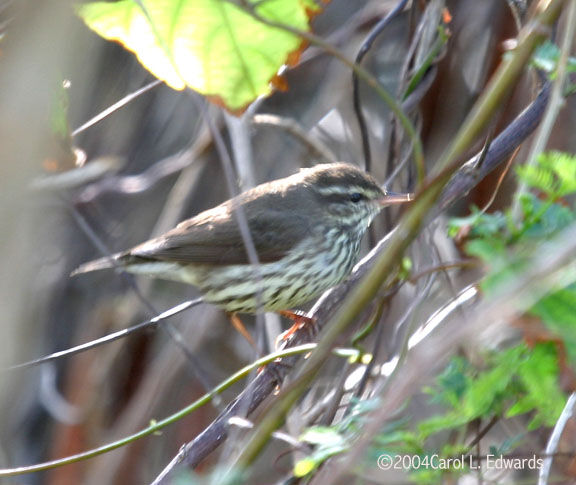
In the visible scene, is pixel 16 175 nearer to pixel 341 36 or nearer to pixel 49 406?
pixel 341 36

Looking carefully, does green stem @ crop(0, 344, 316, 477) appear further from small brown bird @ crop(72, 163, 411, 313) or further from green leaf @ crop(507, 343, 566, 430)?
small brown bird @ crop(72, 163, 411, 313)

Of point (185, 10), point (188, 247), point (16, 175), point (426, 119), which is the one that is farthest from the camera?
point (426, 119)

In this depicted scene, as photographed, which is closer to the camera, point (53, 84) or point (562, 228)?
point (53, 84)

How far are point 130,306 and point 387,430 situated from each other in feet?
13.1

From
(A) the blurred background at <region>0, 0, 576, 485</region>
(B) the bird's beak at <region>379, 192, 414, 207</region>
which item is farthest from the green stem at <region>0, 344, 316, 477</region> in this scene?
(A) the blurred background at <region>0, 0, 576, 485</region>

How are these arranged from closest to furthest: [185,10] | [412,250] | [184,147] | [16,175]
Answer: [16,175] → [185,10] → [412,250] → [184,147]

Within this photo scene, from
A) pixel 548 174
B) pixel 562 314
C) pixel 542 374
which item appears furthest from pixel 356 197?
pixel 562 314

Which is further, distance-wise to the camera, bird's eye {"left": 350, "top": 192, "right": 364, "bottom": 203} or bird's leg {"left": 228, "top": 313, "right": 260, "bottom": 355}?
bird's eye {"left": 350, "top": 192, "right": 364, "bottom": 203}

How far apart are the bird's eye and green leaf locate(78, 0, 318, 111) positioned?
1.67 metres

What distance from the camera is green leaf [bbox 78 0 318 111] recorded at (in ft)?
8.73

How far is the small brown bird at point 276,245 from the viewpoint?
170 inches

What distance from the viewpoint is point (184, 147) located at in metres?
6.50

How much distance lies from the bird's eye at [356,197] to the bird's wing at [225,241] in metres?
0.28

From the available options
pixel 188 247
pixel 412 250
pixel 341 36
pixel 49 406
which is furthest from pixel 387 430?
pixel 49 406
